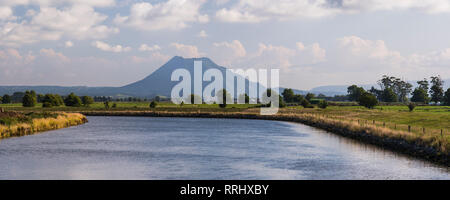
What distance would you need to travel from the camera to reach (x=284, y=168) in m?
31.5

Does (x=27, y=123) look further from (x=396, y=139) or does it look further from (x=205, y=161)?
(x=396, y=139)

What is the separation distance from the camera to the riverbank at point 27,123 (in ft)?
188

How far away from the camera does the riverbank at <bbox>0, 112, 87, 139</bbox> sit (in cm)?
5717

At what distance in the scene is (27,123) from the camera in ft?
211

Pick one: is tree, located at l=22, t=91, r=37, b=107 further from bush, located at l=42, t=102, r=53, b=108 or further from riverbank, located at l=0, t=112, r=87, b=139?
riverbank, located at l=0, t=112, r=87, b=139

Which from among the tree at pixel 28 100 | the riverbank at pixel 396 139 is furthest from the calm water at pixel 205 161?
the tree at pixel 28 100

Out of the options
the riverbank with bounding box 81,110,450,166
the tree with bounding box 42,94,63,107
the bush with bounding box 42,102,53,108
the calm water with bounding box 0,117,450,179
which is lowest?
the calm water with bounding box 0,117,450,179

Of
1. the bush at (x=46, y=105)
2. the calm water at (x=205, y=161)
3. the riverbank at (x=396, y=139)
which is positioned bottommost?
the calm water at (x=205, y=161)

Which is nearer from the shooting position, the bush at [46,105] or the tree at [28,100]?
the bush at [46,105]

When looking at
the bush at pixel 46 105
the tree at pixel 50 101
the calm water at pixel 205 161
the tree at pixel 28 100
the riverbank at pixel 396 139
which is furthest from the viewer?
the tree at pixel 28 100

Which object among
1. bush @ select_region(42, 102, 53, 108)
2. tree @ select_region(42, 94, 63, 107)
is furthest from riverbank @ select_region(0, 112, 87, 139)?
tree @ select_region(42, 94, 63, 107)

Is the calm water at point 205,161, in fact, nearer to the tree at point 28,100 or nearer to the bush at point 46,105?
the bush at point 46,105
